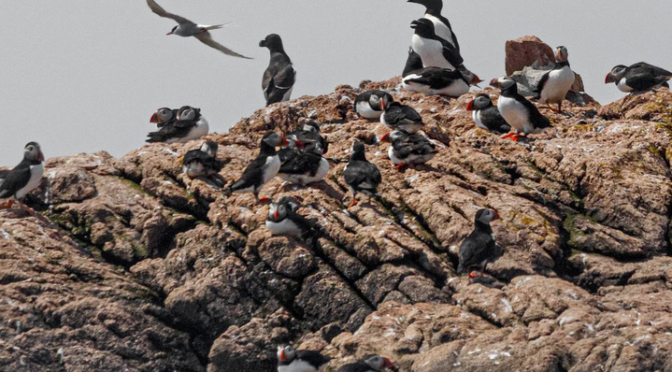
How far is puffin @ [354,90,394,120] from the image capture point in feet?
65.3

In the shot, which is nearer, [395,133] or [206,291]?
[206,291]

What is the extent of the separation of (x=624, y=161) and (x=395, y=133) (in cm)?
341

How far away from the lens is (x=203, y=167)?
18125 mm

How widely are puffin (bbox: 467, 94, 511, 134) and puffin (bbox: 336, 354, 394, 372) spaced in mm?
6512

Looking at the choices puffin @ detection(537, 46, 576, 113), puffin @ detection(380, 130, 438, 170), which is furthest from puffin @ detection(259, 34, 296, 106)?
puffin @ detection(380, 130, 438, 170)

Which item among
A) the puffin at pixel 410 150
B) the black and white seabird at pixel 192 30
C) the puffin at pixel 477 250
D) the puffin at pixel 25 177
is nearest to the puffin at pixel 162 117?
the black and white seabird at pixel 192 30

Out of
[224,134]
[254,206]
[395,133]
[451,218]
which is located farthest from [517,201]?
[224,134]

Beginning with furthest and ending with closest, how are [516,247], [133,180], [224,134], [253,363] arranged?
[224,134]
[133,180]
[516,247]
[253,363]

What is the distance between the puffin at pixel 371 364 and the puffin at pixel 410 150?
4579mm

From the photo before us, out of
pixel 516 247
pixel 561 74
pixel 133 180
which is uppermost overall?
pixel 561 74

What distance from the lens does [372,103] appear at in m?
20.1

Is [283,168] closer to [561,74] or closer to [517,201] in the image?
[517,201]

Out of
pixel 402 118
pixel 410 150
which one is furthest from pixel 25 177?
pixel 402 118

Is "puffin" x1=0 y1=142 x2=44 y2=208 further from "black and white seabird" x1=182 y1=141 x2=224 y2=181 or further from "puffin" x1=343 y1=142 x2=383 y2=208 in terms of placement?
"puffin" x1=343 y1=142 x2=383 y2=208
